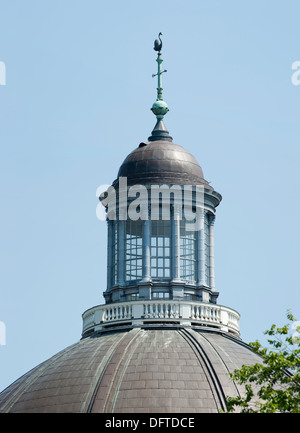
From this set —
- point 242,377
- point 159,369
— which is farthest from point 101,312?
point 242,377

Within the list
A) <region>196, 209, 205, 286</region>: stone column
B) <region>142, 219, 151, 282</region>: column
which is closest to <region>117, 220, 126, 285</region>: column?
<region>142, 219, 151, 282</region>: column

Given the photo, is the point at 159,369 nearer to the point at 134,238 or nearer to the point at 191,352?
the point at 191,352

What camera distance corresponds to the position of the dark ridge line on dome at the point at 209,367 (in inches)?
2139

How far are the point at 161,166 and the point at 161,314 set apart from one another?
7661mm

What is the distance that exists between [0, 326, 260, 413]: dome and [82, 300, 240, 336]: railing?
1.76ft

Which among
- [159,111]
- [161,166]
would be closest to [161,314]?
[161,166]

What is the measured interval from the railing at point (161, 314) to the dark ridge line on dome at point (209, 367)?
1078mm

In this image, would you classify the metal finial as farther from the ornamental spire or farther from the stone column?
the stone column

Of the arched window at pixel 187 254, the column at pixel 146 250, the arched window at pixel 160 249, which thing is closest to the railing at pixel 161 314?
the column at pixel 146 250

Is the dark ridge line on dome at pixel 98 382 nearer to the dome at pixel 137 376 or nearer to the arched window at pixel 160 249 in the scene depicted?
the dome at pixel 137 376

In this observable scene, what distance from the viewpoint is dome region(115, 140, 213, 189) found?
210 ft

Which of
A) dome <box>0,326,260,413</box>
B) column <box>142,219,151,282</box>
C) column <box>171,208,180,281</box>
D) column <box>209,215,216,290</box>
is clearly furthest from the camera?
column <box>209,215,216,290</box>

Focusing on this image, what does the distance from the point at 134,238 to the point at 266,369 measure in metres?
18.0

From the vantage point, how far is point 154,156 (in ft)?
212
